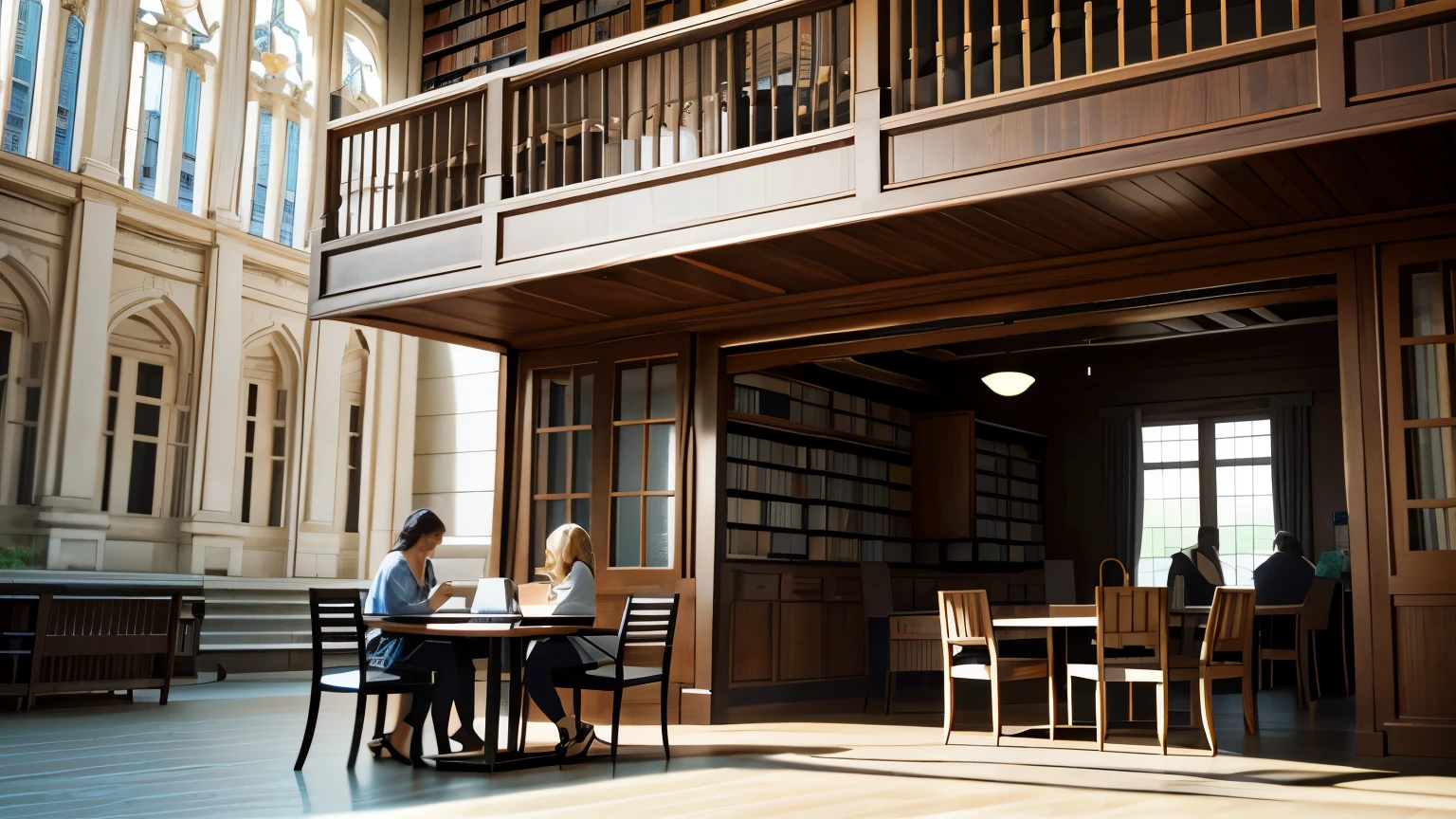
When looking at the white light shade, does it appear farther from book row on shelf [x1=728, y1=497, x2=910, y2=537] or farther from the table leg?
the table leg

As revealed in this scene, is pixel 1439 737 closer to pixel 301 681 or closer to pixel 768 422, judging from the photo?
pixel 768 422

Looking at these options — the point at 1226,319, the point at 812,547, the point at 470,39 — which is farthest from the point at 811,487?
the point at 470,39

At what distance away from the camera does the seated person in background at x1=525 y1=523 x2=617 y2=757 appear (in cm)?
556

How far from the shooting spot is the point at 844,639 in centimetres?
918

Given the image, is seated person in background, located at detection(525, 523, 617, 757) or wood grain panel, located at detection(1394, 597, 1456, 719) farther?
seated person in background, located at detection(525, 523, 617, 757)

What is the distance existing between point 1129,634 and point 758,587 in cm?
276

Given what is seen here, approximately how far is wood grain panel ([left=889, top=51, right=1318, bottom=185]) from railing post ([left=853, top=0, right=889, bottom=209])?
0.28 feet

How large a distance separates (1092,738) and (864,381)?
14.2 ft

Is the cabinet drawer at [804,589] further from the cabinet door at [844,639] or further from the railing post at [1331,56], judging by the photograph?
the railing post at [1331,56]

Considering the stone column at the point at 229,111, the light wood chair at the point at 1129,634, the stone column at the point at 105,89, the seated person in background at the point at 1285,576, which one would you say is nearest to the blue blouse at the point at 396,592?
the light wood chair at the point at 1129,634

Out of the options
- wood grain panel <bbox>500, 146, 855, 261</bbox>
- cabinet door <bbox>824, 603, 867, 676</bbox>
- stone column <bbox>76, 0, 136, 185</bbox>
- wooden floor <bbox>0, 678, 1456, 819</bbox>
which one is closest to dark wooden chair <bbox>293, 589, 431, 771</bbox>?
wooden floor <bbox>0, 678, 1456, 819</bbox>

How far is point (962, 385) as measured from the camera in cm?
1148

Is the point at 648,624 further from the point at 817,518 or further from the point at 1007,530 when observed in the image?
the point at 1007,530

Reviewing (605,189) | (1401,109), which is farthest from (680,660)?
(1401,109)
